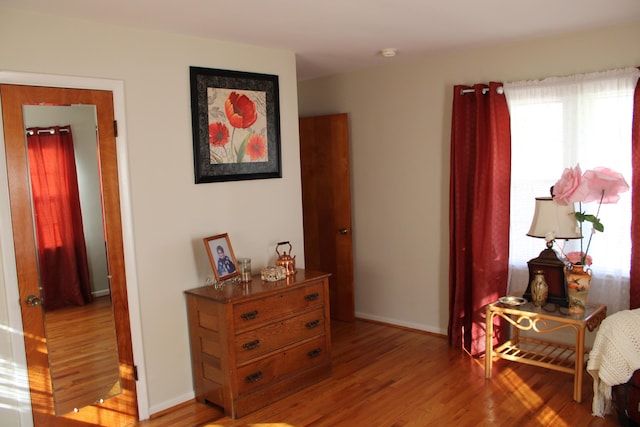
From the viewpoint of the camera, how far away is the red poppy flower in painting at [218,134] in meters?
3.56

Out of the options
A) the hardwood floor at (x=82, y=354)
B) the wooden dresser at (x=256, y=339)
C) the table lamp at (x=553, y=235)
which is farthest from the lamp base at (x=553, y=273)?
the hardwood floor at (x=82, y=354)

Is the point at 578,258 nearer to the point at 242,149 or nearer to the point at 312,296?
the point at 312,296

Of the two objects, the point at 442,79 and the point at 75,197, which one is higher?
the point at 442,79

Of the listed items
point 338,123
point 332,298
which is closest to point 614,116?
point 338,123

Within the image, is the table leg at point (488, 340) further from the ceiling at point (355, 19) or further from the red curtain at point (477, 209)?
the ceiling at point (355, 19)

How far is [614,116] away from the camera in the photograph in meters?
3.57

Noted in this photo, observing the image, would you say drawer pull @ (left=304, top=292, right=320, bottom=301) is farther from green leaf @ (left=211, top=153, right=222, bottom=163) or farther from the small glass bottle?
the small glass bottle

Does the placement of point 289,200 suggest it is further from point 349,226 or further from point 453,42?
point 453,42

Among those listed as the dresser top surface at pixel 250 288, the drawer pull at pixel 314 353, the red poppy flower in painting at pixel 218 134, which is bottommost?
the drawer pull at pixel 314 353

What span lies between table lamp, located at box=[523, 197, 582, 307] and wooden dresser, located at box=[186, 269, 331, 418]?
4.79ft

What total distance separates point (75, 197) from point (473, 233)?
2837 millimetres

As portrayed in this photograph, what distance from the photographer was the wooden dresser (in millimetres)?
3227

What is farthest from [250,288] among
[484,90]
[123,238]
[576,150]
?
[576,150]

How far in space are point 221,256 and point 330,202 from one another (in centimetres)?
179
